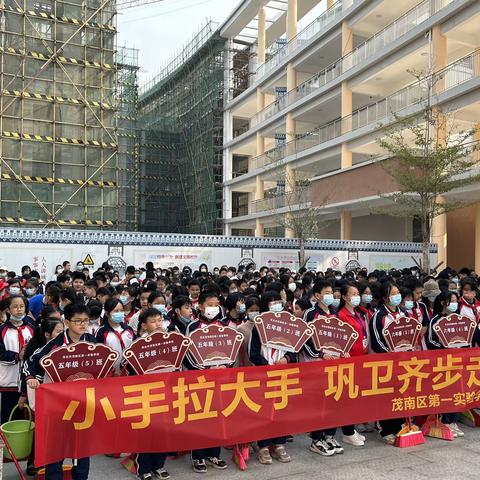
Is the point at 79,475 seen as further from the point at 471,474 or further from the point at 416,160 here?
the point at 416,160

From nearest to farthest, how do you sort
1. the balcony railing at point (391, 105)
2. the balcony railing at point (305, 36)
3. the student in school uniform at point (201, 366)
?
1. the student in school uniform at point (201, 366)
2. the balcony railing at point (391, 105)
3. the balcony railing at point (305, 36)

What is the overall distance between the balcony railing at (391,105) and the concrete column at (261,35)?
6.90m

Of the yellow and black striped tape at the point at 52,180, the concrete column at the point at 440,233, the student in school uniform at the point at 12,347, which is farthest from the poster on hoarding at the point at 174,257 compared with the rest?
the student in school uniform at the point at 12,347

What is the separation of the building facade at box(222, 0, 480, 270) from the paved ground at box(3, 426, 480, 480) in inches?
529

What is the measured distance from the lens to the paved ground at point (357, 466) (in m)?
4.47

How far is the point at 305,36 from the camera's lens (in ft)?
88.9

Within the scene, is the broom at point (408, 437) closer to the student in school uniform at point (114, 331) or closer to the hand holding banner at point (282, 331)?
the hand holding banner at point (282, 331)

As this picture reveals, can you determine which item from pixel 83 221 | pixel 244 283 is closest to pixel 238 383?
pixel 244 283

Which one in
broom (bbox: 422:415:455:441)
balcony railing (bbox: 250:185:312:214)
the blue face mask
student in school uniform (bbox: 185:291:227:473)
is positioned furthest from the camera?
balcony railing (bbox: 250:185:312:214)

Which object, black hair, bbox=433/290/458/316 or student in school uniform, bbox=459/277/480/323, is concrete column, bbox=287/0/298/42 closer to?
student in school uniform, bbox=459/277/480/323

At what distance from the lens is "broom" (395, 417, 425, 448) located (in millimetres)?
5105

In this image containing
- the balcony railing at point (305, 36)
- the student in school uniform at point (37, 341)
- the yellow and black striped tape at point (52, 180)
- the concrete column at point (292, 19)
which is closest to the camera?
the student in school uniform at point (37, 341)

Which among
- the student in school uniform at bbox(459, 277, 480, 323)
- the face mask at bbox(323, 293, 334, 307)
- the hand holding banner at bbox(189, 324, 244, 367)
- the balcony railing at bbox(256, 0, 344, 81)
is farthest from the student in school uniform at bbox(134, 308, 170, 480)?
the balcony railing at bbox(256, 0, 344, 81)

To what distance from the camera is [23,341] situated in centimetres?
503
